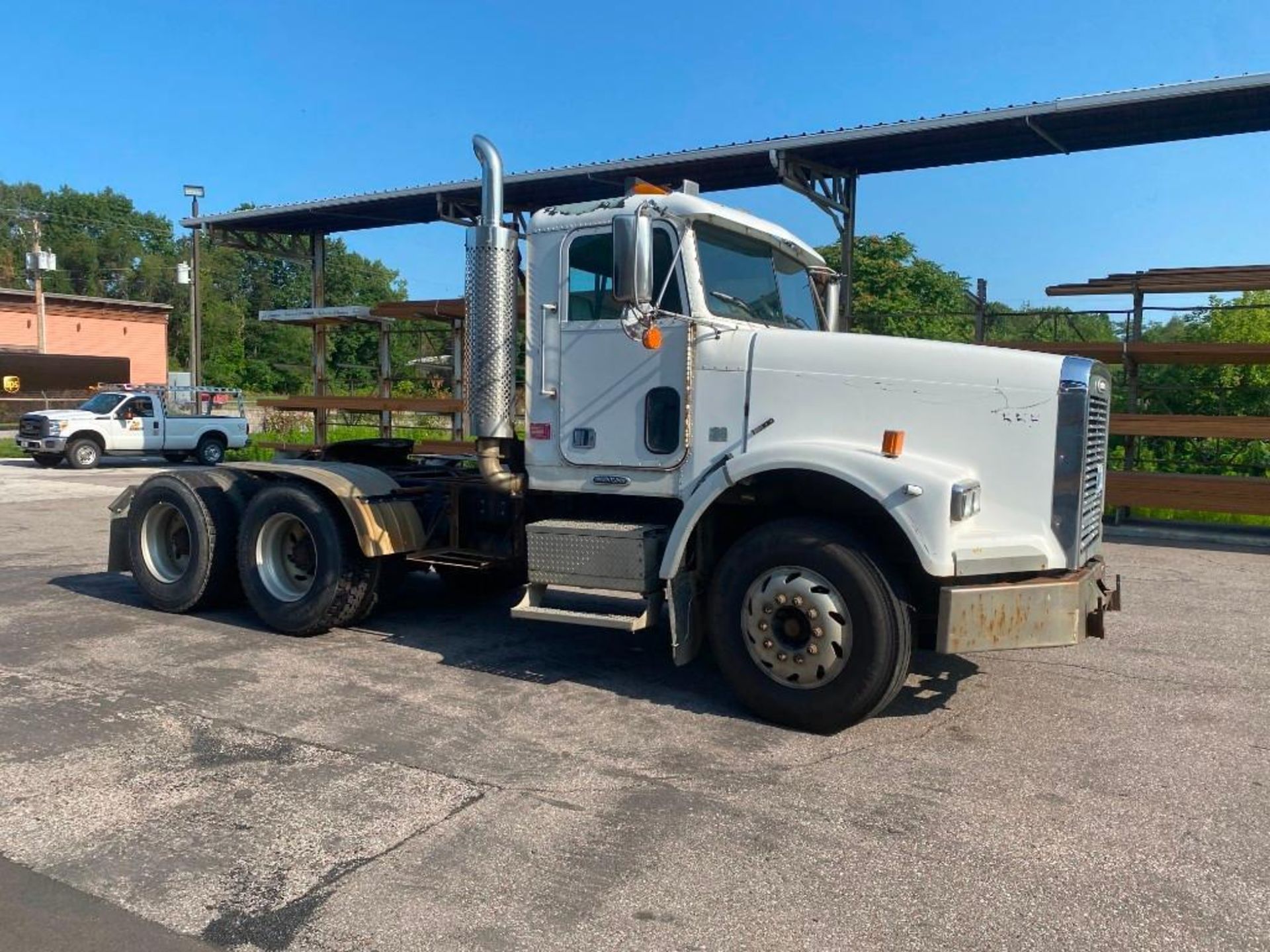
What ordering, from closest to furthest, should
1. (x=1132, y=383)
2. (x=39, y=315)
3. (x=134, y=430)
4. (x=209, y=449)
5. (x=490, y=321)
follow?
(x=490, y=321) → (x=1132, y=383) → (x=134, y=430) → (x=209, y=449) → (x=39, y=315)

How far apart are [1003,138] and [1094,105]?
1651 millimetres

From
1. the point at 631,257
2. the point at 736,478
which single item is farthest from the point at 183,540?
the point at 736,478

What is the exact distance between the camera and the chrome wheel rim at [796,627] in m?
5.13

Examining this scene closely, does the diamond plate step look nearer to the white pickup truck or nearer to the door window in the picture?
the white pickup truck

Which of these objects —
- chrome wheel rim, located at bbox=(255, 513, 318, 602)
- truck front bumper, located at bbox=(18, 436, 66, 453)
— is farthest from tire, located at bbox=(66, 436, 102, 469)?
chrome wheel rim, located at bbox=(255, 513, 318, 602)

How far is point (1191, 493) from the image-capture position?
1403cm

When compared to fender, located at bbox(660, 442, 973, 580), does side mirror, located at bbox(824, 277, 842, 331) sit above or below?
above

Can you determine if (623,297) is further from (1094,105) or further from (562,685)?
(1094,105)

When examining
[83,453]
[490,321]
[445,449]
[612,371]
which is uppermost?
[490,321]

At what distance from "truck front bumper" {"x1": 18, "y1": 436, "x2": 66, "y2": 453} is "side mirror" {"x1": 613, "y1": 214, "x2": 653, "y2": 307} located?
23.6 metres

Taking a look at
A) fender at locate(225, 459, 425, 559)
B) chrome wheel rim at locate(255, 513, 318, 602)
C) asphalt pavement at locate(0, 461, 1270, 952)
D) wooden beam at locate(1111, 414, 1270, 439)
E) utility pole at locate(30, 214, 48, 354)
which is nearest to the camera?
asphalt pavement at locate(0, 461, 1270, 952)

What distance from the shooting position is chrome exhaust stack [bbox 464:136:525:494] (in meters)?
6.47

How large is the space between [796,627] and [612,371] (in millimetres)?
1913

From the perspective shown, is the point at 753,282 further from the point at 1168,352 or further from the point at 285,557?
the point at 1168,352
